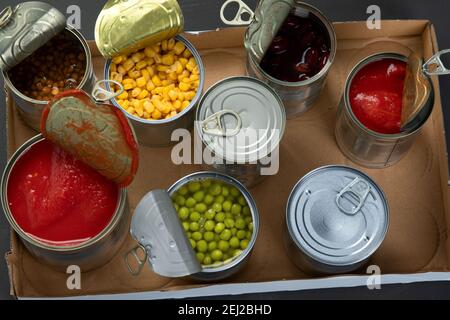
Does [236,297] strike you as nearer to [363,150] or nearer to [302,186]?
[302,186]

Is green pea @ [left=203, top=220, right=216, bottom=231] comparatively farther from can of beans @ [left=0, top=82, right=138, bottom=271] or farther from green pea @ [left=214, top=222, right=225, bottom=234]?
can of beans @ [left=0, top=82, right=138, bottom=271]

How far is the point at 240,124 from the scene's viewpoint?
1666 mm

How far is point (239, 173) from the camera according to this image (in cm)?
175

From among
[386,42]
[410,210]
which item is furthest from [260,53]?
[410,210]

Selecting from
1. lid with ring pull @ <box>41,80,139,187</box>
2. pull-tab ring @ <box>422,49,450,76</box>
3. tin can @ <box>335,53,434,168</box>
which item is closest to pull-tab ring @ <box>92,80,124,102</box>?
lid with ring pull @ <box>41,80,139,187</box>

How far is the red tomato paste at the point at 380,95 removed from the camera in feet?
5.62

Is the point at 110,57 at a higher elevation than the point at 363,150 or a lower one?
higher

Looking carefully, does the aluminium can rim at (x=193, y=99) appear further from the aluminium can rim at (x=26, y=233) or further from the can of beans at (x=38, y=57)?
the aluminium can rim at (x=26, y=233)

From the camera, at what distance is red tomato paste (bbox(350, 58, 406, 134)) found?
1.71m

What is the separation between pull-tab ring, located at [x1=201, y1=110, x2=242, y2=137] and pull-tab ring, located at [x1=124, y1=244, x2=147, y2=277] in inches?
12.5

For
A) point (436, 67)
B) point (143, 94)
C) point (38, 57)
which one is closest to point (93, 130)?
point (143, 94)

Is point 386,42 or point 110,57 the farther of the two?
point 386,42

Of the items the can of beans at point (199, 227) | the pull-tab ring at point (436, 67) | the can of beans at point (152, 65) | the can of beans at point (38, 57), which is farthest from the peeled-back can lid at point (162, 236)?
the pull-tab ring at point (436, 67)

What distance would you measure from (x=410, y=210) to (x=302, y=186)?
1.01 ft
